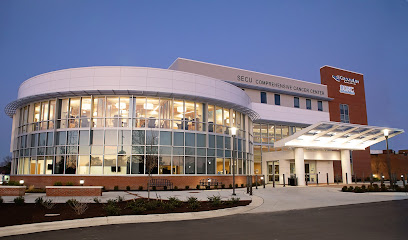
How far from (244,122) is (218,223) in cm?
2351

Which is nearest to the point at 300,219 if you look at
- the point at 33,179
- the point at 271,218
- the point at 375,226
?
the point at 271,218

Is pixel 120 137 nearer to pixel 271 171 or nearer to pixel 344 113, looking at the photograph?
pixel 271 171

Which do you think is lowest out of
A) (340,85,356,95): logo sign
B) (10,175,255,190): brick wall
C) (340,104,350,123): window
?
(10,175,255,190): brick wall

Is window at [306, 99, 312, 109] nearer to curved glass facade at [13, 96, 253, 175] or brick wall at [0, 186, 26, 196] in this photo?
curved glass facade at [13, 96, 253, 175]

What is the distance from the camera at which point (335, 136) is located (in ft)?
116

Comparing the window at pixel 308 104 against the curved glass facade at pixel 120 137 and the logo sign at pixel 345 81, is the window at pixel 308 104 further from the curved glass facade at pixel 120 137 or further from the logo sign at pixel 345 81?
the curved glass facade at pixel 120 137

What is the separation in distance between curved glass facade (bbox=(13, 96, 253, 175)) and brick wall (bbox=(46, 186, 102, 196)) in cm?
582

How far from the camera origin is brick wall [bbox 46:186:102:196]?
66.3ft

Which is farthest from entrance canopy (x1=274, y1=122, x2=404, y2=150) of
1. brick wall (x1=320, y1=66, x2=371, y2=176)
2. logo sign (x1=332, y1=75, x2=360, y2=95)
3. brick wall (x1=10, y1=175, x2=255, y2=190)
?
logo sign (x1=332, y1=75, x2=360, y2=95)

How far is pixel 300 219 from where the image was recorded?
12375 mm

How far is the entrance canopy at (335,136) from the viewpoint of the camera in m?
32.8

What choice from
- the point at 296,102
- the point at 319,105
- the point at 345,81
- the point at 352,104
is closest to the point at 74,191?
A: the point at 296,102

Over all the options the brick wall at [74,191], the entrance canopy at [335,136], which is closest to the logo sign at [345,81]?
the entrance canopy at [335,136]

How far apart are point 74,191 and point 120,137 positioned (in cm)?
723
